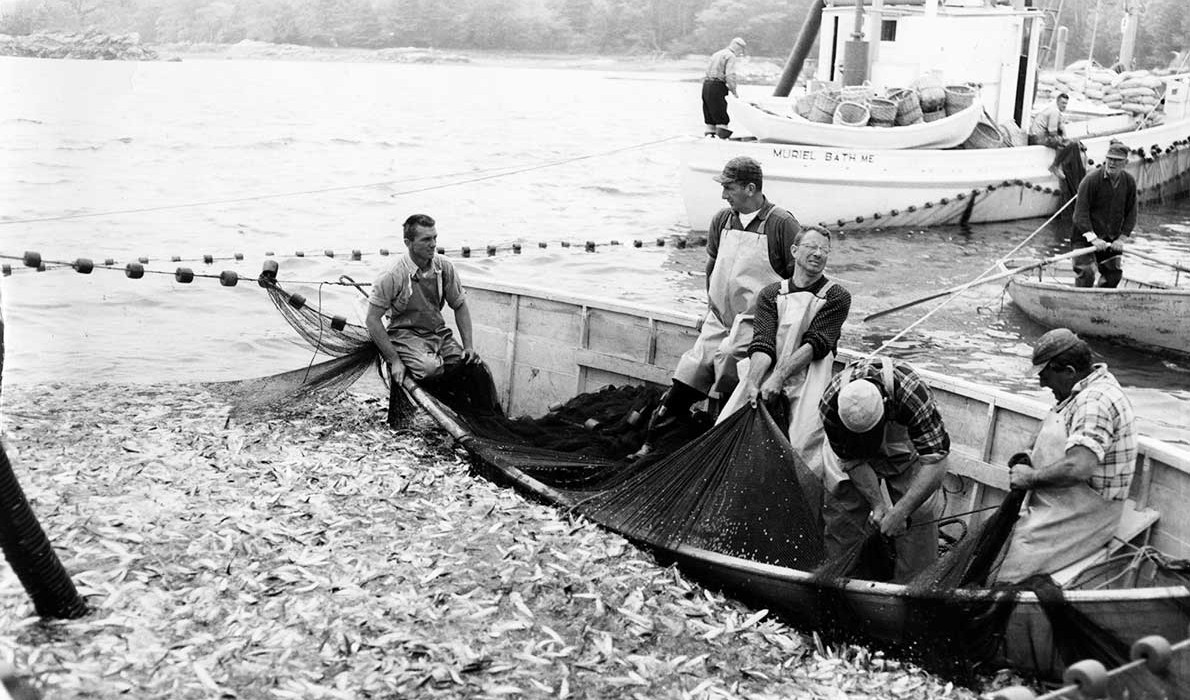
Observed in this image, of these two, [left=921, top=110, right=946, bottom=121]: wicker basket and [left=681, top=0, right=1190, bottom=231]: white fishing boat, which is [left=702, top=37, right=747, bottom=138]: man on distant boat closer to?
[left=681, top=0, right=1190, bottom=231]: white fishing boat

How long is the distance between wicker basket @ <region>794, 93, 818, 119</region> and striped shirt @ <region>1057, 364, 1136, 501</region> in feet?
53.4

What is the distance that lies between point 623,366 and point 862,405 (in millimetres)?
3446

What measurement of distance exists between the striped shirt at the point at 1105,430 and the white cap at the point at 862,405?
2.75 feet

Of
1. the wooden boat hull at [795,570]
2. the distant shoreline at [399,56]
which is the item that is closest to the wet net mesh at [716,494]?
the wooden boat hull at [795,570]

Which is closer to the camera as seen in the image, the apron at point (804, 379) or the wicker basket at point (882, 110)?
the apron at point (804, 379)

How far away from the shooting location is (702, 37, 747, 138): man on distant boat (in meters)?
20.3

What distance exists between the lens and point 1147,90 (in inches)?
1173

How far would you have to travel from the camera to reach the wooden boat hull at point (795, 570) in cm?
519

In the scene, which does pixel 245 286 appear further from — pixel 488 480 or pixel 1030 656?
pixel 1030 656

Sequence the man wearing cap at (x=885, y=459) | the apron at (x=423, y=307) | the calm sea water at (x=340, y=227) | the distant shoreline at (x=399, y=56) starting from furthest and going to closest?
the distant shoreline at (x=399, y=56)
the calm sea water at (x=340, y=227)
the apron at (x=423, y=307)
the man wearing cap at (x=885, y=459)

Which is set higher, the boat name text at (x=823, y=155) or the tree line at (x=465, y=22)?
the tree line at (x=465, y=22)

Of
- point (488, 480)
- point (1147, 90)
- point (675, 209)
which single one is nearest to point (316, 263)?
point (675, 209)

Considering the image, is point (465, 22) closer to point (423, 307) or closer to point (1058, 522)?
point (423, 307)

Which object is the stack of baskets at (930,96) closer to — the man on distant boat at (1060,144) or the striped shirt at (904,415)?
the man on distant boat at (1060,144)
